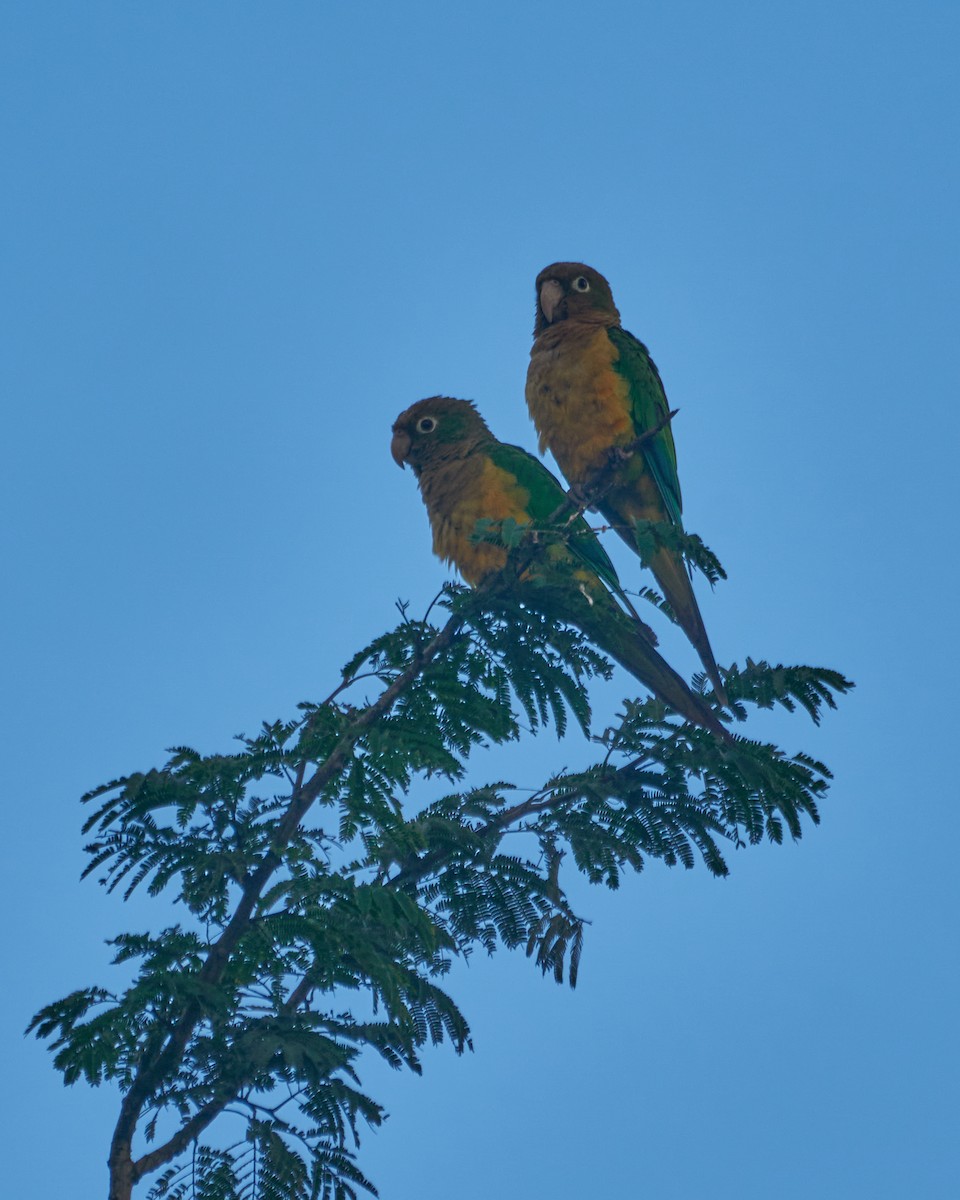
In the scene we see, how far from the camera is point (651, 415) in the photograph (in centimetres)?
818

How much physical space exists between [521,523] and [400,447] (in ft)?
9.54

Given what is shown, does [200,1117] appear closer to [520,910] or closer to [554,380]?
[520,910]

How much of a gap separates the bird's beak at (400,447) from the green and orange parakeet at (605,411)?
900 mm

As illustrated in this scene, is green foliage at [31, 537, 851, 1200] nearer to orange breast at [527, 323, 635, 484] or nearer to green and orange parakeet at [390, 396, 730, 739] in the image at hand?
green and orange parakeet at [390, 396, 730, 739]

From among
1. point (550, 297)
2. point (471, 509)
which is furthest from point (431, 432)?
point (550, 297)

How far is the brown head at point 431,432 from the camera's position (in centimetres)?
813

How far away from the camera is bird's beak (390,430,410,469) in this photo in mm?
8255

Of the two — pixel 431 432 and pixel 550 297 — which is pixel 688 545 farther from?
pixel 550 297

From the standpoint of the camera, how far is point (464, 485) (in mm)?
7582

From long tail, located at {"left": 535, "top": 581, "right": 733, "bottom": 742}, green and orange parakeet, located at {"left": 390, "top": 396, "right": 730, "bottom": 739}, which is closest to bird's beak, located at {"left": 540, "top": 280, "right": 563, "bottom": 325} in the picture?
green and orange parakeet, located at {"left": 390, "top": 396, "right": 730, "bottom": 739}

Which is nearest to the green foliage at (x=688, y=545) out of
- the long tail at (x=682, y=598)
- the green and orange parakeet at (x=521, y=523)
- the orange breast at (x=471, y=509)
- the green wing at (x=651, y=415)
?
the green and orange parakeet at (x=521, y=523)

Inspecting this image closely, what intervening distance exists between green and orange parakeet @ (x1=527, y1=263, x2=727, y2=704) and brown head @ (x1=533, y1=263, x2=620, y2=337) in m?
0.05

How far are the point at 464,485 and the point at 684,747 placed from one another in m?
3.16

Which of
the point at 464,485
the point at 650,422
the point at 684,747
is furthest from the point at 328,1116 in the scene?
the point at 650,422
